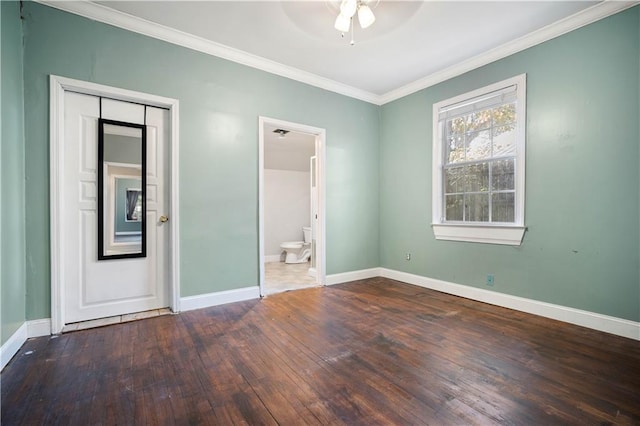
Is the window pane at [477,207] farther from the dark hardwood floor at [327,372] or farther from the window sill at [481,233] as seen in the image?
the dark hardwood floor at [327,372]

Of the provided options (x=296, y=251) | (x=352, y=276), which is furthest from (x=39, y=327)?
(x=296, y=251)

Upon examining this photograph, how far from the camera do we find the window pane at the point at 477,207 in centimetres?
338

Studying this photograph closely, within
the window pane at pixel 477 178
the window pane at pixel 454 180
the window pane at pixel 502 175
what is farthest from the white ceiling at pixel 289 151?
the window pane at pixel 502 175

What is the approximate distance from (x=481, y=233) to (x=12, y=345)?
4318 millimetres

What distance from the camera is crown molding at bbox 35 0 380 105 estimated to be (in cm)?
251

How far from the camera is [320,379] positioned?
70.9 inches

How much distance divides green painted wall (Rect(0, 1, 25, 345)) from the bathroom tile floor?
225 centimetres

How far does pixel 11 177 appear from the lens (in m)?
2.11

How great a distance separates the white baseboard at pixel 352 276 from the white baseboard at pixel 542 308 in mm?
597

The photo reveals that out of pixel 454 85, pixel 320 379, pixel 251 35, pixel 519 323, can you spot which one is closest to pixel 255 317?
pixel 320 379

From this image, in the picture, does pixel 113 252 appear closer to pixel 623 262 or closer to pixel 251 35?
pixel 251 35

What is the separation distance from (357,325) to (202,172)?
224 centimetres

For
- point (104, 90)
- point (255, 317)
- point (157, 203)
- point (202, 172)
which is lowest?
point (255, 317)

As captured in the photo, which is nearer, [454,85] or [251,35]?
[251,35]
